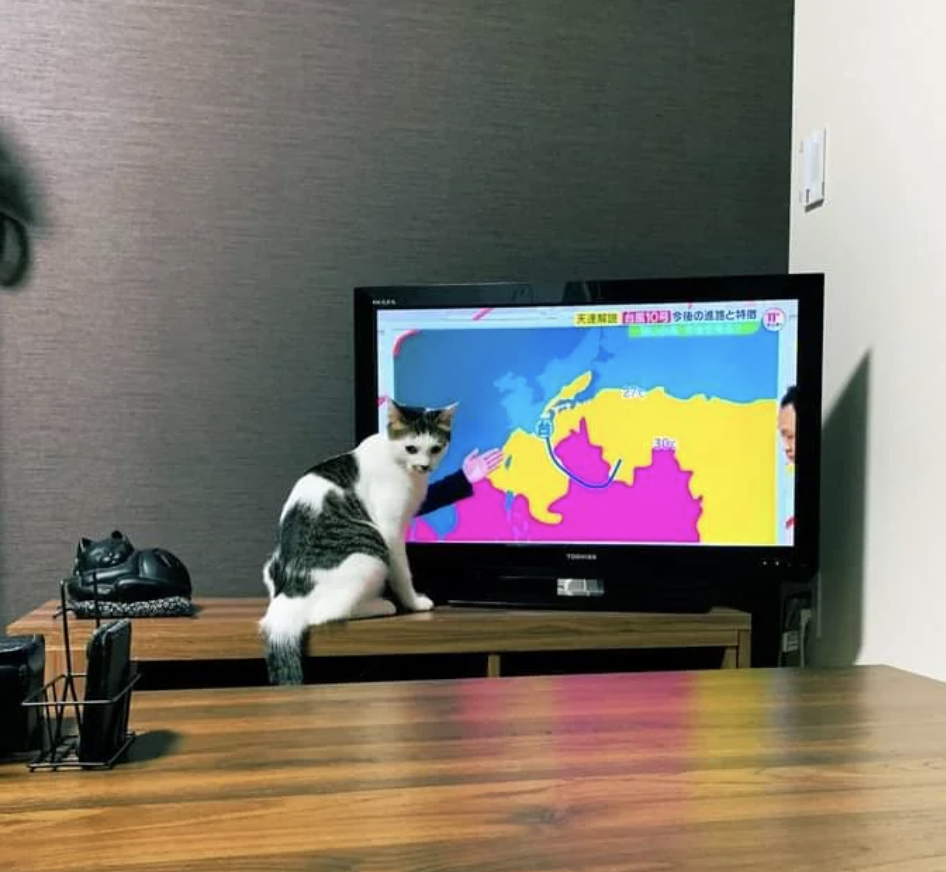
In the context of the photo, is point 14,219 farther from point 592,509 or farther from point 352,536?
point 592,509


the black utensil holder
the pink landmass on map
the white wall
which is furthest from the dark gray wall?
the black utensil holder

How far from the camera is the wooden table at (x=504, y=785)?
663mm

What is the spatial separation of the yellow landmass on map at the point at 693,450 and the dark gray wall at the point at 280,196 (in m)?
0.41

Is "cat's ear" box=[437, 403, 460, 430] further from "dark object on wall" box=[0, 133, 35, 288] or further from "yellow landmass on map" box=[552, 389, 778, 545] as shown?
"dark object on wall" box=[0, 133, 35, 288]

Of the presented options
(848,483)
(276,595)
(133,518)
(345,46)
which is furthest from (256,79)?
(848,483)

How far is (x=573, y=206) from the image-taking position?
2082 mm

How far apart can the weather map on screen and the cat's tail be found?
308mm

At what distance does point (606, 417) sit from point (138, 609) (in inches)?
34.1

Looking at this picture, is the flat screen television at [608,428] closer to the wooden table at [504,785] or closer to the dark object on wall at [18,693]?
the wooden table at [504,785]

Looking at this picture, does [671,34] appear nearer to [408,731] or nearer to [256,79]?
[256,79]

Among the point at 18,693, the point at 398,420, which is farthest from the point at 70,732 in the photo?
the point at 398,420

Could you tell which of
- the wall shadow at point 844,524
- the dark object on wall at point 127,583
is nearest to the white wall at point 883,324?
the wall shadow at point 844,524

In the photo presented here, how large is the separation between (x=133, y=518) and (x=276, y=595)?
1.42 feet

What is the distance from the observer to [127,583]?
165 cm
